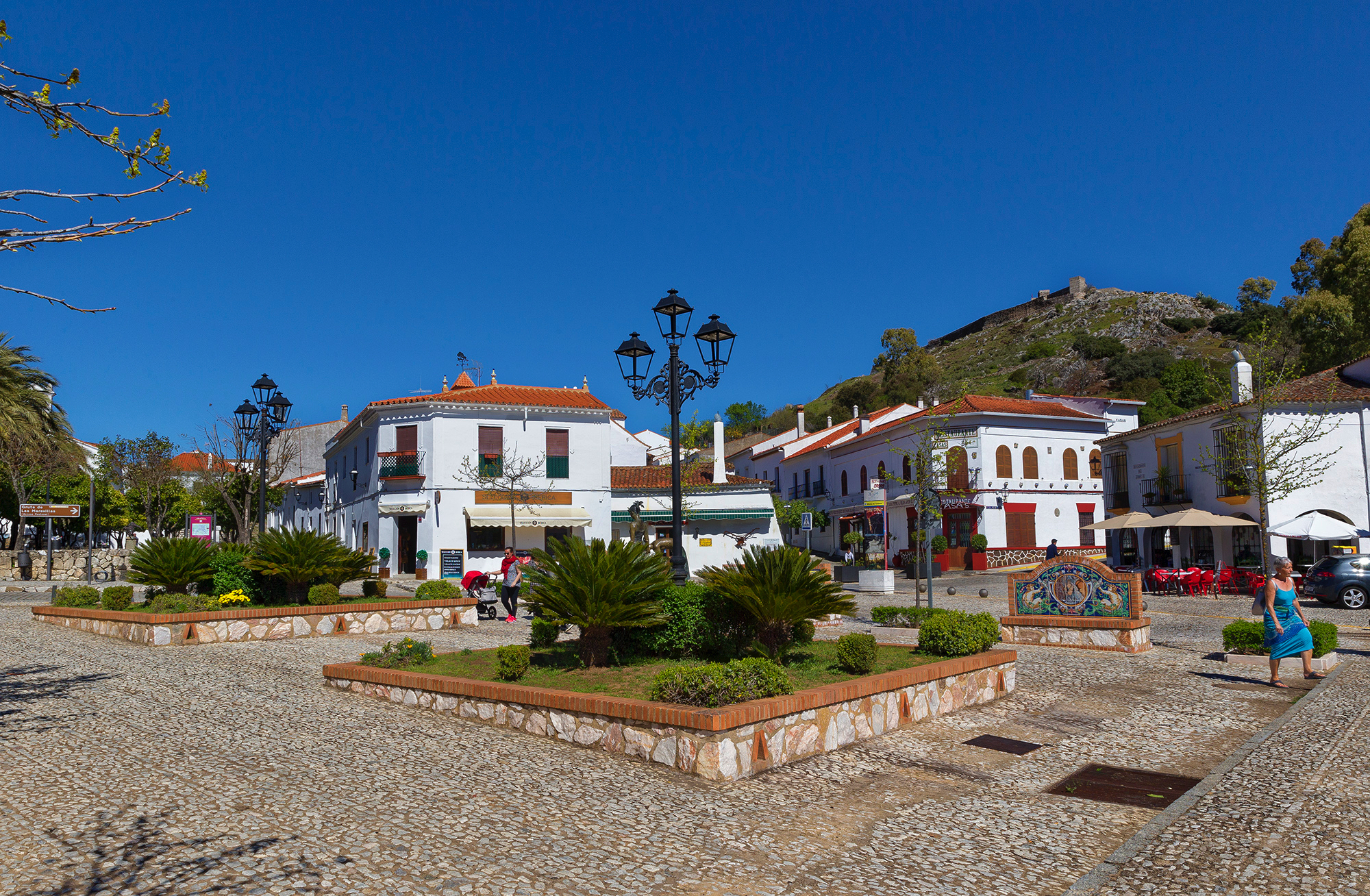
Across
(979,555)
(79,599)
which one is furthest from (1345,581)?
(79,599)

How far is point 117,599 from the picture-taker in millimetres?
15281

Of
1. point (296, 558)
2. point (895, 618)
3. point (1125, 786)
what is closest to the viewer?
point (1125, 786)

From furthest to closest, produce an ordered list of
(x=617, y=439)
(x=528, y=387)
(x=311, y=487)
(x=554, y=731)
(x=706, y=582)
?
(x=617, y=439)
(x=311, y=487)
(x=528, y=387)
(x=706, y=582)
(x=554, y=731)

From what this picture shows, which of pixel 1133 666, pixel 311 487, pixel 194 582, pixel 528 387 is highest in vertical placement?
pixel 528 387

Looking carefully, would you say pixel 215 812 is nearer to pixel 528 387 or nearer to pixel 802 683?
pixel 802 683

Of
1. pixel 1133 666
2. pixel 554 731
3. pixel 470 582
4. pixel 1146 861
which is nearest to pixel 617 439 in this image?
pixel 470 582

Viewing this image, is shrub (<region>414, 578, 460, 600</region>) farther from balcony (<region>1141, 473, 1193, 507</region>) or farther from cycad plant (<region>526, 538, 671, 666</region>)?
balcony (<region>1141, 473, 1193, 507</region>)

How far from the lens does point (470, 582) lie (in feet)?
64.7

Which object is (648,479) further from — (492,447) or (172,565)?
(172,565)

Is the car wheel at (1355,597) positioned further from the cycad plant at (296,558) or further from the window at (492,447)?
the window at (492,447)

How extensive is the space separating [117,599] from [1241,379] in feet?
103

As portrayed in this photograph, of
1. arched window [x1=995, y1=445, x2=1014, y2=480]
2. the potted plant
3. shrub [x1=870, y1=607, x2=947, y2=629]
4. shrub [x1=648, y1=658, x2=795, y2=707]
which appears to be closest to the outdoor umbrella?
shrub [x1=870, y1=607, x2=947, y2=629]

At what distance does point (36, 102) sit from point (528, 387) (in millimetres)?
31955

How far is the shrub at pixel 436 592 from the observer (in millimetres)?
16766
